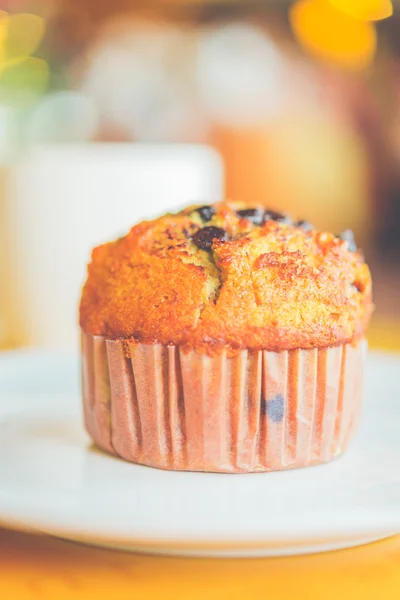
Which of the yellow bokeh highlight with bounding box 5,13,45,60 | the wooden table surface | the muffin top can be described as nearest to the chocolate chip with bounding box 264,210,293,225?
the muffin top

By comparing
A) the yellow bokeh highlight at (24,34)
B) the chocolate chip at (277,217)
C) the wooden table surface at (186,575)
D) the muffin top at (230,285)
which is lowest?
the wooden table surface at (186,575)

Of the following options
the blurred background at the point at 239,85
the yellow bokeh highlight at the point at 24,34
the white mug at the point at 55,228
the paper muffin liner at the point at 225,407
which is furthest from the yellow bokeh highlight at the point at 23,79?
the paper muffin liner at the point at 225,407

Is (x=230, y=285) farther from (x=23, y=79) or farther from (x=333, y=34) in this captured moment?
(x=23, y=79)

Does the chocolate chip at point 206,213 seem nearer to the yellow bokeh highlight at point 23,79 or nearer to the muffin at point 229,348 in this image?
the muffin at point 229,348

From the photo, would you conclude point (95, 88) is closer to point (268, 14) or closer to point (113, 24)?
point (113, 24)

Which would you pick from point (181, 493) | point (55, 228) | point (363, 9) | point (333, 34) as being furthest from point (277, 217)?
point (333, 34)

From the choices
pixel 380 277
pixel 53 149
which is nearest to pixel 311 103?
pixel 380 277
